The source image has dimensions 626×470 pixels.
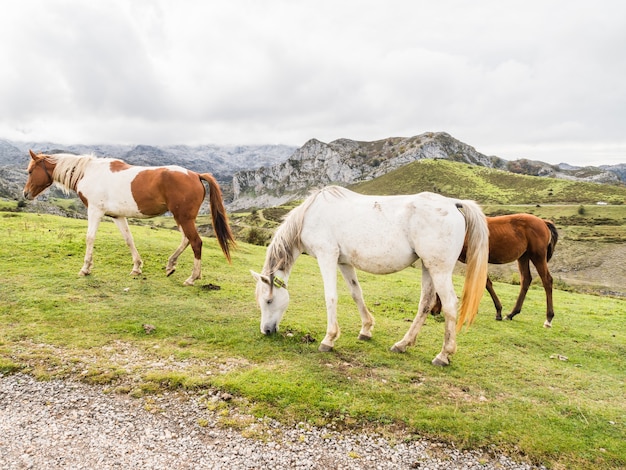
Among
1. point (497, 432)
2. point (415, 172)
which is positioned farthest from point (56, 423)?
point (415, 172)

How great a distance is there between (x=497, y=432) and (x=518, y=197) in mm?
123793

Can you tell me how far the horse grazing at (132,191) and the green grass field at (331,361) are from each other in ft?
4.83

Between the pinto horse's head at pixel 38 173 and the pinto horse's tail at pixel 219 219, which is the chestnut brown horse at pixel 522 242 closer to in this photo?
the pinto horse's tail at pixel 219 219

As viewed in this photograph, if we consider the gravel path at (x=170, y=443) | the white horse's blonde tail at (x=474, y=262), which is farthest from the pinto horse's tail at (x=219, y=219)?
the white horse's blonde tail at (x=474, y=262)

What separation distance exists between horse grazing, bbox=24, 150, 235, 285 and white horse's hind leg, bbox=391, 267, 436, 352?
5.21 metres

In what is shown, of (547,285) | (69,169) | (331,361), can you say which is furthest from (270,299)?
(69,169)

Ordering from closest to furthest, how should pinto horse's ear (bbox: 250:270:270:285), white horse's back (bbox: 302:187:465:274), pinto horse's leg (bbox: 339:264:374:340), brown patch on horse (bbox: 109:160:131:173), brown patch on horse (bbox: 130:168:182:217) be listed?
white horse's back (bbox: 302:187:465:274)
pinto horse's ear (bbox: 250:270:270:285)
pinto horse's leg (bbox: 339:264:374:340)
brown patch on horse (bbox: 130:168:182:217)
brown patch on horse (bbox: 109:160:131:173)

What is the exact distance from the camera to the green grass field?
4.12 metres

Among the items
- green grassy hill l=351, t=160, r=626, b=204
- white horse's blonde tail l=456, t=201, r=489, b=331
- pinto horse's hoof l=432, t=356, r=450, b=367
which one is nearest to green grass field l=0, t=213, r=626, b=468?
pinto horse's hoof l=432, t=356, r=450, b=367

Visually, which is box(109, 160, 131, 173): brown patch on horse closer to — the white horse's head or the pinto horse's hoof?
the white horse's head

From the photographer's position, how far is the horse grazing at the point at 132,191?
877 cm

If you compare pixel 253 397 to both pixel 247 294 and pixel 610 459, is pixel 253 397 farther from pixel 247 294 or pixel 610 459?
pixel 247 294

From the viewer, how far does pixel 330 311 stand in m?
5.91

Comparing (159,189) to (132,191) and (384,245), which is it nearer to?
(132,191)
